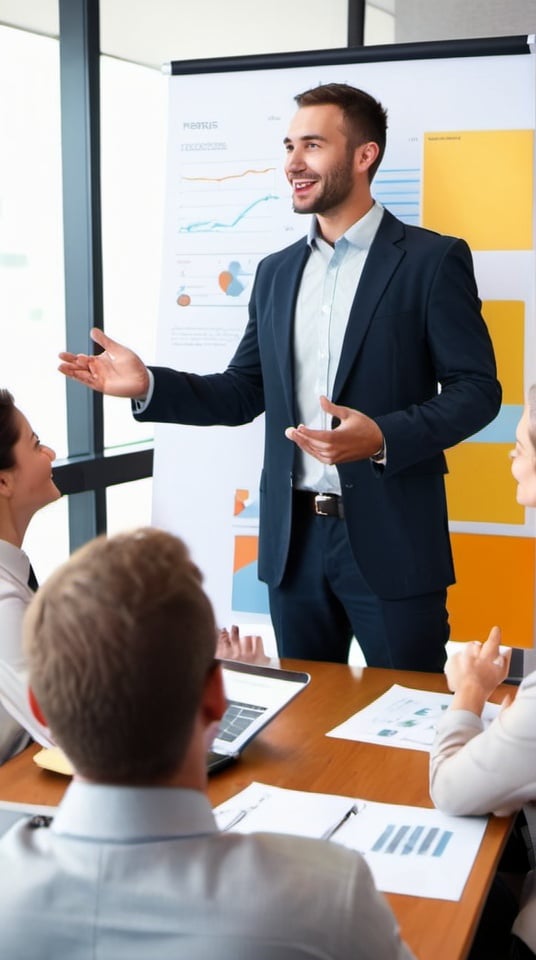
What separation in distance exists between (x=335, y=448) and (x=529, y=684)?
93 centimetres

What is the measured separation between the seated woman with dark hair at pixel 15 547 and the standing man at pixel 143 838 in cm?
86

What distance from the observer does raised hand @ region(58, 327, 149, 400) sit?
265cm

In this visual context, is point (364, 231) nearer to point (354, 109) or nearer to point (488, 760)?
point (354, 109)

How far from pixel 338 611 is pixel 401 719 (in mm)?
805

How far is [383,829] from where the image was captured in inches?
58.0

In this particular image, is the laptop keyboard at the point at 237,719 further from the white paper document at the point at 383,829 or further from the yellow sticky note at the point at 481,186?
the yellow sticky note at the point at 481,186

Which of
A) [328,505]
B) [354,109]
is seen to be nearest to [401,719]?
[328,505]

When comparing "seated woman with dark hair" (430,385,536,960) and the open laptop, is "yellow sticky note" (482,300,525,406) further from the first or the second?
"seated woman with dark hair" (430,385,536,960)

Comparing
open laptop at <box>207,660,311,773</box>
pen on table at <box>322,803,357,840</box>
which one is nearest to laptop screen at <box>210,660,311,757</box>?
open laptop at <box>207,660,311,773</box>

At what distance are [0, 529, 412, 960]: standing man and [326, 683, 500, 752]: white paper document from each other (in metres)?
0.94

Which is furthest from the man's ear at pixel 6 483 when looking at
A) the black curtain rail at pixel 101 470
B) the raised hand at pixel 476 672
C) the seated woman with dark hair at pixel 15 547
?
the black curtain rail at pixel 101 470

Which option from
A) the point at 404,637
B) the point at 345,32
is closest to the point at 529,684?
the point at 404,637

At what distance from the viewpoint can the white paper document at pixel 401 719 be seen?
182cm

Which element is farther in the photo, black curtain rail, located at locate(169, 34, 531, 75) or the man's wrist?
black curtain rail, located at locate(169, 34, 531, 75)
